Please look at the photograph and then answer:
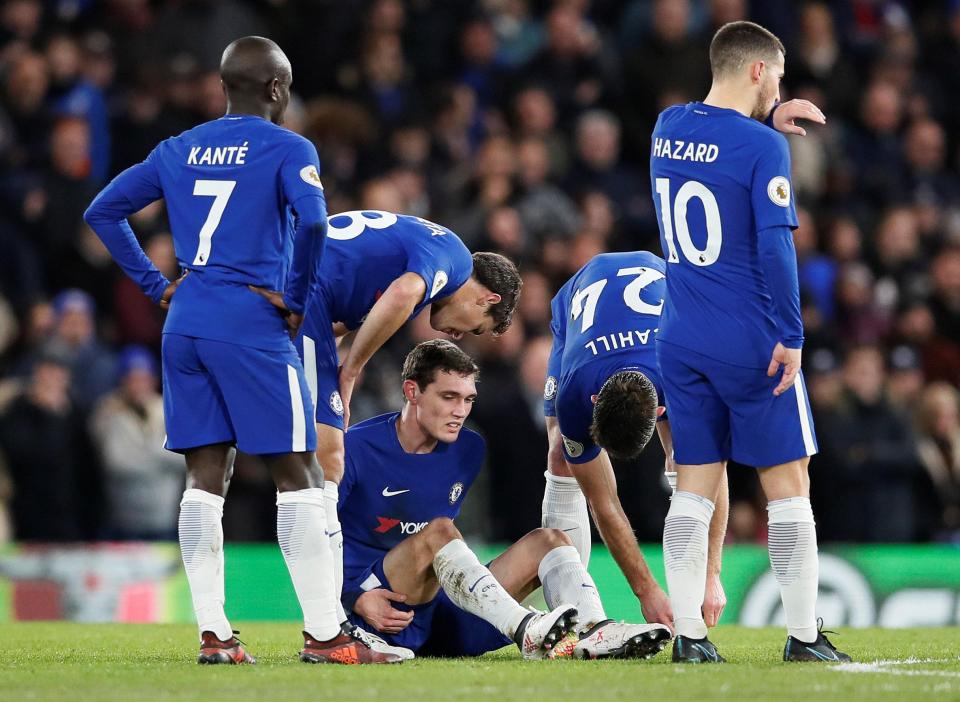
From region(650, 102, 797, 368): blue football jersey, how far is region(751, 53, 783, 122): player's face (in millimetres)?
191

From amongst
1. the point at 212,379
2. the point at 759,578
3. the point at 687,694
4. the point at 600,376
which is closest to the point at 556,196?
the point at 759,578

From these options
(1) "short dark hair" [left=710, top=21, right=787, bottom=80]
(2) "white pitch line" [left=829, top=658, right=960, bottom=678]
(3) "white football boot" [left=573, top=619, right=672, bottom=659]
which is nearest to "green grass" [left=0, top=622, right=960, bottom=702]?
(2) "white pitch line" [left=829, top=658, right=960, bottom=678]

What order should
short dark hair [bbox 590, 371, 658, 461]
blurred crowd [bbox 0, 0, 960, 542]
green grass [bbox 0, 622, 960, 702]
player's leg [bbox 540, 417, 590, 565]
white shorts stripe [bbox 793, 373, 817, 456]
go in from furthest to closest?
blurred crowd [bbox 0, 0, 960, 542], player's leg [bbox 540, 417, 590, 565], short dark hair [bbox 590, 371, 658, 461], white shorts stripe [bbox 793, 373, 817, 456], green grass [bbox 0, 622, 960, 702]

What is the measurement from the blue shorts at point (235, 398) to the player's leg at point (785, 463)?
182 centimetres

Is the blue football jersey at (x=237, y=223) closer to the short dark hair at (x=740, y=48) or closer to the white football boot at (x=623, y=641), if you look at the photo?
the short dark hair at (x=740, y=48)

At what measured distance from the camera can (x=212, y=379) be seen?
6.39 meters

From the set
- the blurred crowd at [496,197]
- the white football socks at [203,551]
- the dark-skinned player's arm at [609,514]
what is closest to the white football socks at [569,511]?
the dark-skinned player's arm at [609,514]

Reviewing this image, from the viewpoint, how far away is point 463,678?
19.7ft

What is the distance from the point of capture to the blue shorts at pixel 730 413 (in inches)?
255

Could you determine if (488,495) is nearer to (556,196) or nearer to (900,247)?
(556,196)

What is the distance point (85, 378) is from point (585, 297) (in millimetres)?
5755

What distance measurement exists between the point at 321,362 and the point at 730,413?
2.12 m

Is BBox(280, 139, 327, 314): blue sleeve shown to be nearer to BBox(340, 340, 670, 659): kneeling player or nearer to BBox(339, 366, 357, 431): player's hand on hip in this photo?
BBox(339, 366, 357, 431): player's hand on hip

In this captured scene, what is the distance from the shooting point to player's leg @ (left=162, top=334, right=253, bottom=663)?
6367 millimetres
